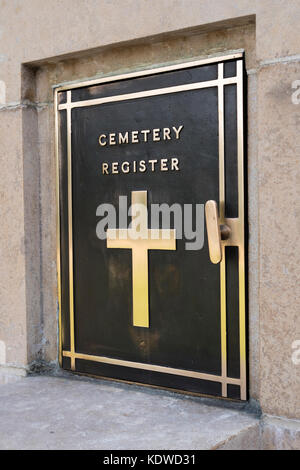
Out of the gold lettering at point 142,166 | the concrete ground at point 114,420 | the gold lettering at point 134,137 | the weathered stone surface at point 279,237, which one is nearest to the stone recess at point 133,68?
the weathered stone surface at point 279,237

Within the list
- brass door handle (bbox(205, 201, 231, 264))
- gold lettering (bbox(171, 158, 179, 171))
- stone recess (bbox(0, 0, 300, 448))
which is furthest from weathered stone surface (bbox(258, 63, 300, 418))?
gold lettering (bbox(171, 158, 179, 171))

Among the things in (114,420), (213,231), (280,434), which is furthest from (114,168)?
(280,434)

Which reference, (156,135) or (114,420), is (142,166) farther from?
(114,420)

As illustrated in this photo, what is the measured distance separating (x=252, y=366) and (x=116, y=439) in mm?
702

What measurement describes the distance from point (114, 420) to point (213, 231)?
3.03ft

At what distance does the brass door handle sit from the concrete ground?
0.69m

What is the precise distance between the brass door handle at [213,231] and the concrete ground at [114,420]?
69cm

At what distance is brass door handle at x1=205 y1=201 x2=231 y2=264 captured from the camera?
7.52 ft

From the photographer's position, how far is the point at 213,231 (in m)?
2.31

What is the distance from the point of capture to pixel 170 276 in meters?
2.63

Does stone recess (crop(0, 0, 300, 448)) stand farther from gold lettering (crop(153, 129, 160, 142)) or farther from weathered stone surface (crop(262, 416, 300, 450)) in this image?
gold lettering (crop(153, 129, 160, 142))

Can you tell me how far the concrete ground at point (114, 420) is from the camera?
6.88ft

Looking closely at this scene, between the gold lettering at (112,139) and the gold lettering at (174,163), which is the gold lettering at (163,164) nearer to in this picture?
the gold lettering at (174,163)
